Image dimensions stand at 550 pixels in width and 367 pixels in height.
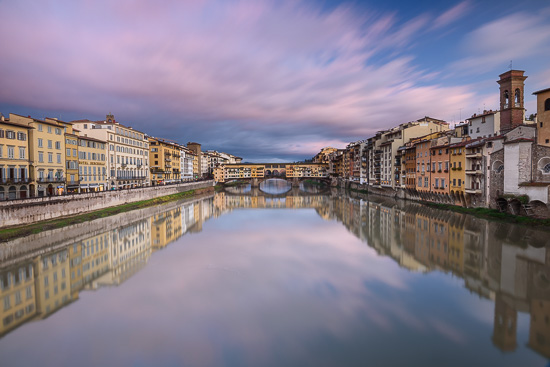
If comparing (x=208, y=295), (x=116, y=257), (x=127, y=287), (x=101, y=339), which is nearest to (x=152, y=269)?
(x=127, y=287)

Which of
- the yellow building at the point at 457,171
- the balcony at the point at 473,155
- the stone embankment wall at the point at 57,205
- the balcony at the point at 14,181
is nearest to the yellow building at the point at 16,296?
the stone embankment wall at the point at 57,205

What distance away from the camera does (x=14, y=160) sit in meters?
24.2

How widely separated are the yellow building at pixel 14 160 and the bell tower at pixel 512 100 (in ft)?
141

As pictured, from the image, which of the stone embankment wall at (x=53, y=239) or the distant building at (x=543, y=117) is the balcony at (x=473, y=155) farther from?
the stone embankment wall at (x=53, y=239)

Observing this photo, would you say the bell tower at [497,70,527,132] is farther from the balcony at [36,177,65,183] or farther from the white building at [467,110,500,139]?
the balcony at [36,177,65,183]

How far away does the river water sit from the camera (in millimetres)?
7672

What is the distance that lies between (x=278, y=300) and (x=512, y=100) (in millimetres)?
31280

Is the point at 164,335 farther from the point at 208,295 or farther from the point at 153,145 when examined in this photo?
the point at 153,145

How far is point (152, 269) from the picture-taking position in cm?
1467

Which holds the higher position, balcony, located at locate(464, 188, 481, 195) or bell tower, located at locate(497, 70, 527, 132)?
bell tower, located at locate(497, 70, 527, 132)

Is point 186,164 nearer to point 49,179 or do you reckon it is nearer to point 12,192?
point 49,179

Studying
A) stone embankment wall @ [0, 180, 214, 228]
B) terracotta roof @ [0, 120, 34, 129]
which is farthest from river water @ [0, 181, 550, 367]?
terracotta roof @ [0, 120, 34, 129]

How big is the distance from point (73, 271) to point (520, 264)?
2119 centimetres

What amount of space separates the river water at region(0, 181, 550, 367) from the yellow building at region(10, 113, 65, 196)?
30.1 ft
